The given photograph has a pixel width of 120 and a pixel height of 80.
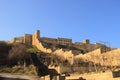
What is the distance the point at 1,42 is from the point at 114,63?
45.5m

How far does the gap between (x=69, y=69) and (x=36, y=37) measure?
46.4 meters

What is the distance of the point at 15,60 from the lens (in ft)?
184

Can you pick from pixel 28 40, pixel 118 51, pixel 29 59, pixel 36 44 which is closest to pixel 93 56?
pixel 118 51

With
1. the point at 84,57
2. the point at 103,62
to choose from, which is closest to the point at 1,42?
the point at 84,57

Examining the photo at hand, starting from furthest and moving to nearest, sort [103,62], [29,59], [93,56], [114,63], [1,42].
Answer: [1,42]
[29,59]
[93,56]
[103,62]
[114,63]

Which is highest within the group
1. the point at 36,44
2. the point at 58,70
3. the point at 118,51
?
the point at 36,44

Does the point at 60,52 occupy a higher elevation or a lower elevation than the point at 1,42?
lower

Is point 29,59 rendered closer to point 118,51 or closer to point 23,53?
point 23,53

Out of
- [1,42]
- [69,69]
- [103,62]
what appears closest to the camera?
[69,69]

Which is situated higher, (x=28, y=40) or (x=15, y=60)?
(x=28, y=40)

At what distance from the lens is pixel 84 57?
50.0m

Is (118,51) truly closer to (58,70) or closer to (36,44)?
(58,70)

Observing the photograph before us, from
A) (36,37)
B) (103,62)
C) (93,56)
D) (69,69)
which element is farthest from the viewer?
(36,37)

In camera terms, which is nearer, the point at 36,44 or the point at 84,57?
the point at 84,57
